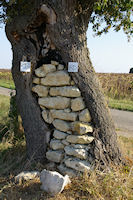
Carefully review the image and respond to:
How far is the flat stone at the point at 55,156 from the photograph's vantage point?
358cm

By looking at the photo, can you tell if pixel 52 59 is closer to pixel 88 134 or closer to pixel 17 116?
pixel 88 134

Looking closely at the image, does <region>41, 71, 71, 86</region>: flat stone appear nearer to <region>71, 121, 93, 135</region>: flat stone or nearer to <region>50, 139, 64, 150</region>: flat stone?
<region>71, 121, 93, 135</region>: flat stone

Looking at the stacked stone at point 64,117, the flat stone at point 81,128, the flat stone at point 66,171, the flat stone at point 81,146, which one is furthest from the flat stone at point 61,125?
the flat stone at point 66,171

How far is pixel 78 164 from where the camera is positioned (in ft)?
11.0

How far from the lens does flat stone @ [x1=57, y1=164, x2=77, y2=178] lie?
339 cm

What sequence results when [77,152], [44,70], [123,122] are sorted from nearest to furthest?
[77,152]
[44,70]
[123,122]

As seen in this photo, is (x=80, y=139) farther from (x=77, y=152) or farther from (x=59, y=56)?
(x=59, y=56)

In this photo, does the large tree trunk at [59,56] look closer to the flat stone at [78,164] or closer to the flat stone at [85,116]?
the flat stone at [85,116]

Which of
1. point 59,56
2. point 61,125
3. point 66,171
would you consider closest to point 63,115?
point 61,125

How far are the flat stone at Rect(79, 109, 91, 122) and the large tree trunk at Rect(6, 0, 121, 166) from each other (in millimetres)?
80

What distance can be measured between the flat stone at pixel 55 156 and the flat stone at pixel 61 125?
0.42 m

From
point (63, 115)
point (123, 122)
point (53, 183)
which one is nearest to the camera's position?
point (53, 183)

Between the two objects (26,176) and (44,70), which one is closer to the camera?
(26,176)

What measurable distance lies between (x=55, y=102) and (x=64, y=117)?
0.32 m
